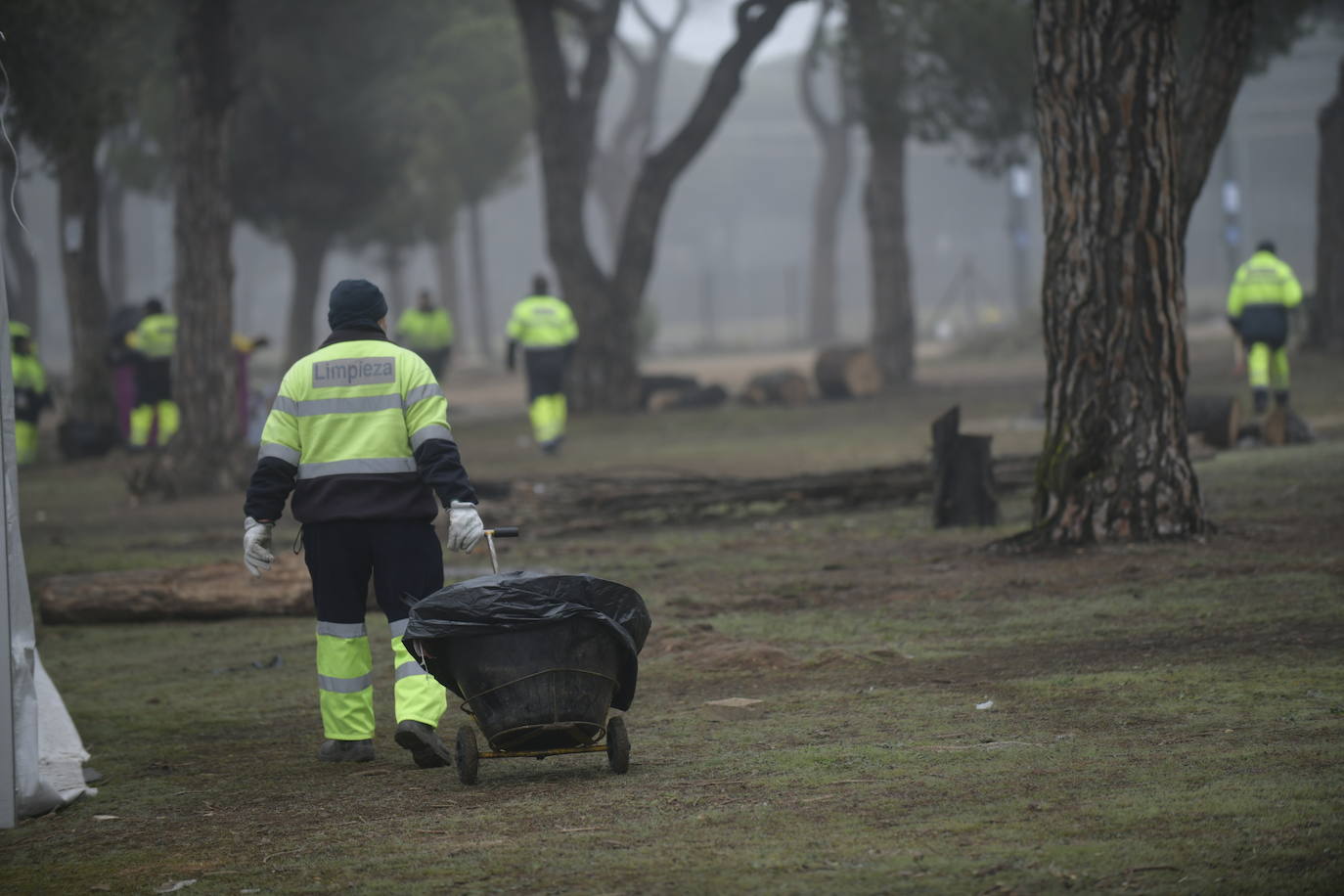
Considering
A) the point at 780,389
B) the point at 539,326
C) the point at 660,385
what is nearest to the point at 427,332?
the point at 660,385

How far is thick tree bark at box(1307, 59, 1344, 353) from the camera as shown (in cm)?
2847

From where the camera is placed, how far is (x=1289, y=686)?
686 cm

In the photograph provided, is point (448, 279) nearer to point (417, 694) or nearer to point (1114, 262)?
point (1114, 262)

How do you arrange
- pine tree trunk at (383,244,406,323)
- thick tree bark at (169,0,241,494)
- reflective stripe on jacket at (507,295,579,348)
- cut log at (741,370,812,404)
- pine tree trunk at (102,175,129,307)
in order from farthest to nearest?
1. pine tree trunk at (383,244,406,323)
2. pine tree trunk at (102,175,129,307)
3. cut log at (741,370,812,404)
4. reflective stripe on jacket at (507,295,579,348)
5. thick tree bark at (169,0,241,494)

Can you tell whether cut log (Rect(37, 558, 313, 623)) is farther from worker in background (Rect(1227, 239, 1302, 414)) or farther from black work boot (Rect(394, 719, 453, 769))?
worker in background (Rect(1227, 239, 1302, 414))

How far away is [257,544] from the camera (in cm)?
675

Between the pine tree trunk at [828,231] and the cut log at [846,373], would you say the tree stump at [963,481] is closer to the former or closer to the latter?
the cut log at [846,373]

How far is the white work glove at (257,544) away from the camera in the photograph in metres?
6.75

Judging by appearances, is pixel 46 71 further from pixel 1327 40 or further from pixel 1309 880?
pixel 1327 40

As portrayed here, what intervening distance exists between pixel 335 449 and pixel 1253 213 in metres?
66.0

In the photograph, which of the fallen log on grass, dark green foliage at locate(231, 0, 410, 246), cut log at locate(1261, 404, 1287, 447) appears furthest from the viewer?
dark green foliage at locate(231, 0, 410, 246)

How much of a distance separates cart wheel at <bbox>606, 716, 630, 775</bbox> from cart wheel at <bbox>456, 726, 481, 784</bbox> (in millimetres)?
452

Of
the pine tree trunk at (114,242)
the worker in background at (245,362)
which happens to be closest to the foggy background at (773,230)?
the pine tree trunk at (114,242)

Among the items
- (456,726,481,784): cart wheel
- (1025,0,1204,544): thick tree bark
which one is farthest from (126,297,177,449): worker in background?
(456,726,481,784): cart wheel
